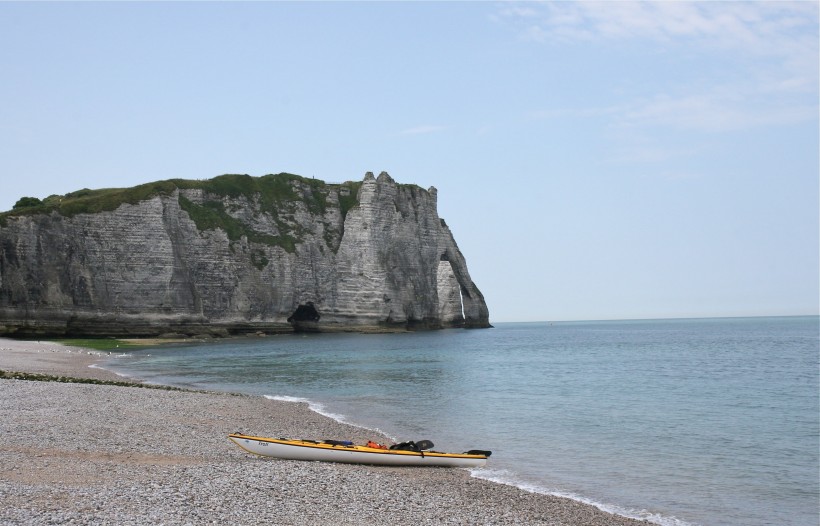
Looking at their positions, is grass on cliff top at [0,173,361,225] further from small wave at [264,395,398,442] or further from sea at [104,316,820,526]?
small wave at [264,395,398,442]

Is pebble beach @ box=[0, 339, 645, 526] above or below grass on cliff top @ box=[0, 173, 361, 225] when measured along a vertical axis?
below

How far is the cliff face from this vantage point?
273 ft

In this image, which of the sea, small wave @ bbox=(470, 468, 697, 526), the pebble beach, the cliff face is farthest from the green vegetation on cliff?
small wave @ bbox=(470, 468, 697, 526)

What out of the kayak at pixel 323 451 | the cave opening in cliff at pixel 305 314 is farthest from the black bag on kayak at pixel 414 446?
the cave opening in cliff at pixel 305 314

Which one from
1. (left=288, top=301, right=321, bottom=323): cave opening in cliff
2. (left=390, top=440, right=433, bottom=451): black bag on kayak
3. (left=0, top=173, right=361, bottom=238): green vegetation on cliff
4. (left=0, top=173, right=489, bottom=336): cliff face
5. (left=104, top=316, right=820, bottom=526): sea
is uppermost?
(left=0, top=173, right=361, bottom=238): green vegetation on cliff

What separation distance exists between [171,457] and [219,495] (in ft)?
15.1

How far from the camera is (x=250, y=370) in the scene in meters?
48.2

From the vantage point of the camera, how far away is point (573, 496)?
16.1m

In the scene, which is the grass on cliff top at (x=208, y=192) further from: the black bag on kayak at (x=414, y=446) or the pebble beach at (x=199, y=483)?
the black bag on kayak at (x=414, y=446)

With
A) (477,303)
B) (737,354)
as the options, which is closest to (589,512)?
(737,354)

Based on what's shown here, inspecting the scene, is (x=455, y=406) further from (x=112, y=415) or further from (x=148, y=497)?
(x=148, y=497)

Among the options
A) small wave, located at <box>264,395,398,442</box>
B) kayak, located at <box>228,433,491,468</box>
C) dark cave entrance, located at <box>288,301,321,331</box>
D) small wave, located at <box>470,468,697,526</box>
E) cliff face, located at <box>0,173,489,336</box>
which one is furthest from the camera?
dark cave entrance, located at <box>288,301,321,331</box>

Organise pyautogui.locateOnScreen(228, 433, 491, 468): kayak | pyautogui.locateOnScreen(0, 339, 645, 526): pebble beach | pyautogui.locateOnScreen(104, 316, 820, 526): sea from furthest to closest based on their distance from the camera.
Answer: pyautogui.locateOnScreen(228, 433, 491, 468): kayak < pyautogui.locateOnScreen(104, 316, 820, 526): sea < pyautogui.locateOnScreen(0, 339, 645, 526): pebble beach

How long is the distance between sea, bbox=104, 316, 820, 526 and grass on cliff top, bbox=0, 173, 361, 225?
34361mm
